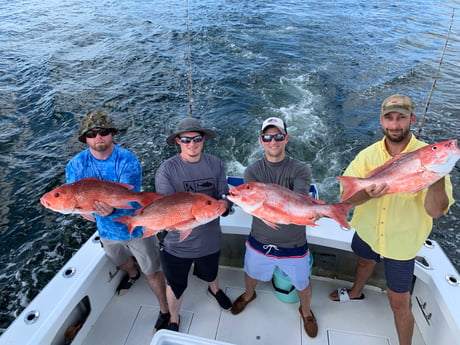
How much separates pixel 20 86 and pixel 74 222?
23.6ft

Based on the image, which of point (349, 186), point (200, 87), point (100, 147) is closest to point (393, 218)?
point (349, 186)

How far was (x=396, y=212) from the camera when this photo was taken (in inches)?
107

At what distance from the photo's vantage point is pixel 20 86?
420 inches

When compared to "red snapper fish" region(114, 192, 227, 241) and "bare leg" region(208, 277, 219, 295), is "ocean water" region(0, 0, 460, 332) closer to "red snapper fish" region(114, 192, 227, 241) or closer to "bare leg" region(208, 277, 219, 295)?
"bare leg" region(208, 277, 219, 295)

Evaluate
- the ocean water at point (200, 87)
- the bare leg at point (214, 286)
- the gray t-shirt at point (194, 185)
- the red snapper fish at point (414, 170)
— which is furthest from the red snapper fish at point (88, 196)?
the ocean water at point (200, 87)

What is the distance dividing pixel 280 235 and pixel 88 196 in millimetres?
1809

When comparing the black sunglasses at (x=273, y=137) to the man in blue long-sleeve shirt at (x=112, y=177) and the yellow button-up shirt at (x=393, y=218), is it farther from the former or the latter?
the man in blue long-sleeve shirt at (x=112, y=177)

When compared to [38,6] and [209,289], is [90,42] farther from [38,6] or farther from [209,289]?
[209,289]

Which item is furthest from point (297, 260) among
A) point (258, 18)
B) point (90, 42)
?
point (258, 18)

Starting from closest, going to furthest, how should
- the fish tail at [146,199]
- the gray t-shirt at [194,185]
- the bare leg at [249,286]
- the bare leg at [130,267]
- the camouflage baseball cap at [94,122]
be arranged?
1. the fish tail at [146,199]
2. the camouflage baseball cap at [94,122]
3. the gray t-shirt at [194,185]
4. the bare leg at [249,286]
5. the bare leg at [130,267]

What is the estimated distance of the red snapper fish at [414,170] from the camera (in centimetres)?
221

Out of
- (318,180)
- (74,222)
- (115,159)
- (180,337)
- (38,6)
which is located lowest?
(74,222)

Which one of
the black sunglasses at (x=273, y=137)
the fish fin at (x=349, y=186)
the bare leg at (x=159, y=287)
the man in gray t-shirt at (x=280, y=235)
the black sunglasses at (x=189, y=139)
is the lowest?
the bare leg at (x=159, y=287)

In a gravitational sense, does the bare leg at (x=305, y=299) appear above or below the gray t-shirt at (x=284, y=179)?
below
